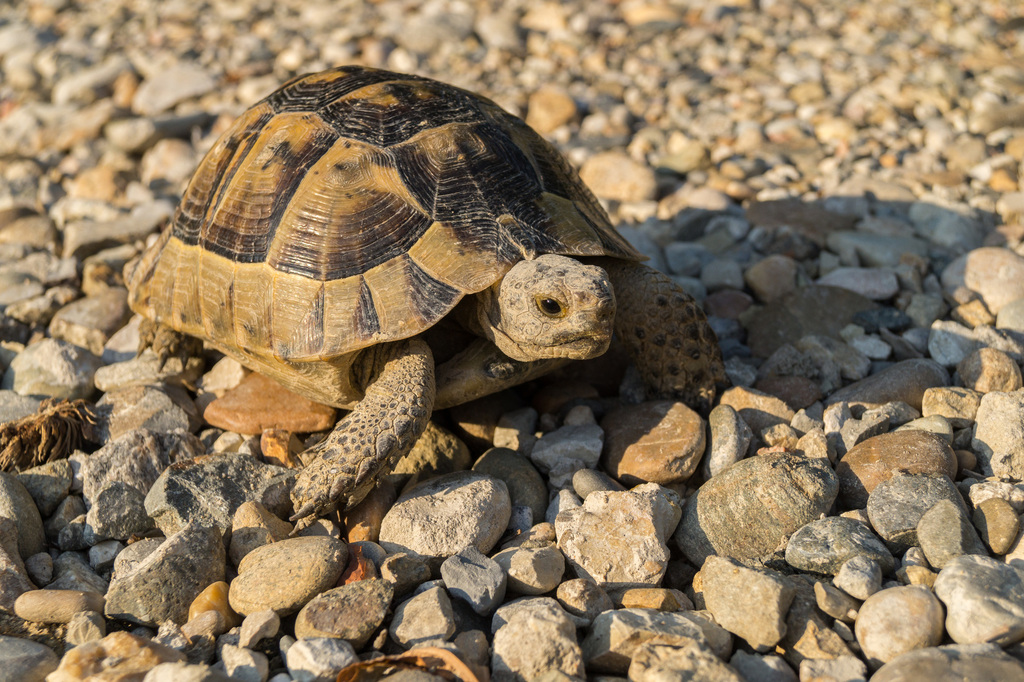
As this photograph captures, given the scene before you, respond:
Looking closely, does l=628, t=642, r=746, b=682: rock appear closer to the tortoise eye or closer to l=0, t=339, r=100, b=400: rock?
the tortoise eye

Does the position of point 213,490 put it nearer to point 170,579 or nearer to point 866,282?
point 170,579

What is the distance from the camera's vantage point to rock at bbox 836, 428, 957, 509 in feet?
8.99

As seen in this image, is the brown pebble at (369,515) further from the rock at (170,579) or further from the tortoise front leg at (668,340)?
the tortoise front leg at (668,340)

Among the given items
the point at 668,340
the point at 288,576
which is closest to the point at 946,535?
the point at 668,340

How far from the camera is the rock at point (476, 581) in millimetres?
2375

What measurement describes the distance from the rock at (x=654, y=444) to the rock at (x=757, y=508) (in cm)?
25

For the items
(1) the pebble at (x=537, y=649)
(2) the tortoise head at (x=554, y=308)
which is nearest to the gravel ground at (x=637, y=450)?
(1) the pebble at (x=537, y=649)

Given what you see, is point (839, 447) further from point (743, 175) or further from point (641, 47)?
point (641, 47)

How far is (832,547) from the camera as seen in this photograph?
2.42 metres

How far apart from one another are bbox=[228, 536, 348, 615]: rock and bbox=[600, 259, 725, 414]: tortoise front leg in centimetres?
157

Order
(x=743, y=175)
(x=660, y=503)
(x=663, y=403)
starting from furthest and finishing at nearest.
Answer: (x=743, y=175) → (x=663, y=403) → (x=660, y=503)

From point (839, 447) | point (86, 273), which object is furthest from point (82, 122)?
point (839, 447)

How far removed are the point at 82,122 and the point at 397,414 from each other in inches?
211

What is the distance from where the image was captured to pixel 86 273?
4648mm
